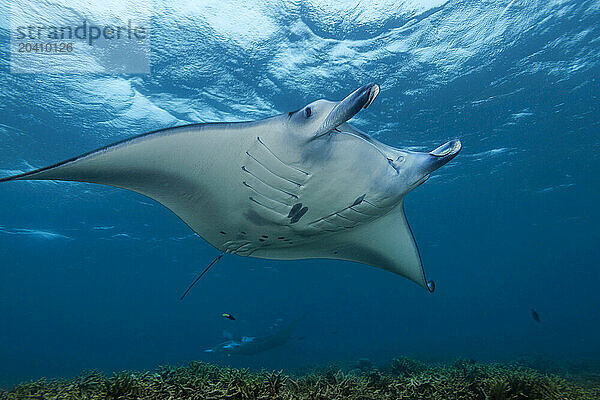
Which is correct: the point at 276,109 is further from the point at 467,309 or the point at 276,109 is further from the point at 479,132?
the point at 467,309

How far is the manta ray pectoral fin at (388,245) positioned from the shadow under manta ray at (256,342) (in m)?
13.2

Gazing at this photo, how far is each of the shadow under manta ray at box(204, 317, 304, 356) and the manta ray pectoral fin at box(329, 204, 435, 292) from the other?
43.4 ft

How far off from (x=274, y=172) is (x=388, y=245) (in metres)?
2.09

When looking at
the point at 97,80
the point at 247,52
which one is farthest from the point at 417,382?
the point at 97,80

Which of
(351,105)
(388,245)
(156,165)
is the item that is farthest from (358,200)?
(156,165)

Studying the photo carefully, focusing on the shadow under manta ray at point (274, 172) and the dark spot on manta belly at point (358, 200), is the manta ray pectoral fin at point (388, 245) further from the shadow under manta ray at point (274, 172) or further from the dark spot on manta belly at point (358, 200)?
the dark spot on manta belly at point (358, 200)

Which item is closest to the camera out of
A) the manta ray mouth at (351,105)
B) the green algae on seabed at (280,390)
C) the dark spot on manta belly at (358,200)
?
the manta ray mouth at (351,105)

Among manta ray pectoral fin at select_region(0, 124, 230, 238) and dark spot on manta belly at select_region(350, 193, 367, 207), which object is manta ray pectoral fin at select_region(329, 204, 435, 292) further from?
manta ray pectoral fin at select_region(0, 124, 230, 238)

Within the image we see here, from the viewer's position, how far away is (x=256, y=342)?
17031 millimetres

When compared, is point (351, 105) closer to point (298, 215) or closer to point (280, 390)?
point (298, 215)

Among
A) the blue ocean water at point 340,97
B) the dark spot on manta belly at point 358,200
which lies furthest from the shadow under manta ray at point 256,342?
the dark spot on manta belly at point 358,200

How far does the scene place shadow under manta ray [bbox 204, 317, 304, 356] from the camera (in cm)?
1630

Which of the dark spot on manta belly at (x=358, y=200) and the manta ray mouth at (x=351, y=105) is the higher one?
the manta ray mouth at (x=351, y=105)

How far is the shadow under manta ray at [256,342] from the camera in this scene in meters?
16.3
